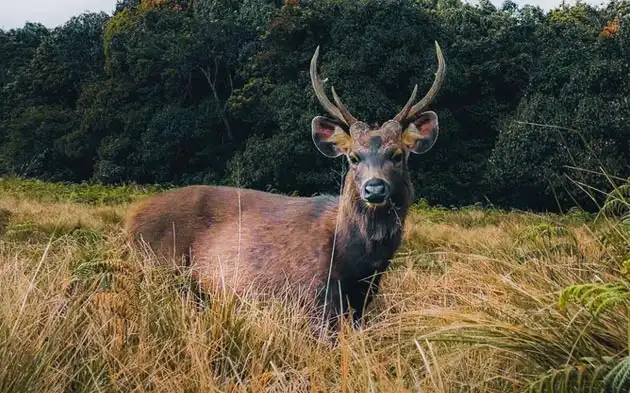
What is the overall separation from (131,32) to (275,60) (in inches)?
288

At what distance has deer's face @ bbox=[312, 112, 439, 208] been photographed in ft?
15.7

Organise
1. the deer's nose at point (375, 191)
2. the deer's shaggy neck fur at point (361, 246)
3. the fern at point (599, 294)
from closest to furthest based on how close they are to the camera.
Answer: the fern at point (599, 294) < the deer's nose at point (375, 191) < the deer's shaggy neck fur at point (361, 246)

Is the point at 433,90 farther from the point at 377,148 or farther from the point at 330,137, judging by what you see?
the point at 330,137

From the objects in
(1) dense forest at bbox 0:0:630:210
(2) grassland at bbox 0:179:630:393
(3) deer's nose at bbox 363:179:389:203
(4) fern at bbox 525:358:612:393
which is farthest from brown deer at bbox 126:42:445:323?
(1) dense forest at bbox 0:0:630:210

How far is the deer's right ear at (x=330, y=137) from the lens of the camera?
5434 millimetres

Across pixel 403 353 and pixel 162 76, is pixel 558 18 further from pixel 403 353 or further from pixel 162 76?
pixel 403 353

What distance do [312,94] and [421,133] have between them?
22.7m

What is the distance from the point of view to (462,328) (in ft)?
10.0

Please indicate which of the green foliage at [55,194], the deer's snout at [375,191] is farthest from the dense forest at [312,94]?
the deer's snout at [375,191]

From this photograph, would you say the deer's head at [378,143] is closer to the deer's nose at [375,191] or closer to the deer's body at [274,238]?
the deer's nose at [375,191]

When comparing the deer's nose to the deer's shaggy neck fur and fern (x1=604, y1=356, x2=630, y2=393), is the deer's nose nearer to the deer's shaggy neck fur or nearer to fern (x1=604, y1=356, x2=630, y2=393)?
the deer's shaggy neck fur

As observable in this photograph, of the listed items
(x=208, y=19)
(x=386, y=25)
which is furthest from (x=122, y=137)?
(x=386, y=25)

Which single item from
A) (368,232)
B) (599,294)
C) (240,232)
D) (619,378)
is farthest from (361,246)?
(619,378)

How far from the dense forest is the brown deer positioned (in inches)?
767
